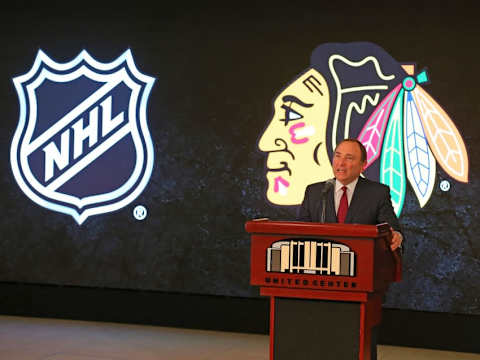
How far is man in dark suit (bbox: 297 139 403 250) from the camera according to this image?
4074 millimetres

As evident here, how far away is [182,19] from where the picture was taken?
7.10m

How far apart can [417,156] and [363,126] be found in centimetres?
51

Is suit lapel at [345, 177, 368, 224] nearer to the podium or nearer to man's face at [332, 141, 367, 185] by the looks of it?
man's face at [332, 141, 367, 185]

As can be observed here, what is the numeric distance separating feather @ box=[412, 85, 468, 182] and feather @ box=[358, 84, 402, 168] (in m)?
0.25

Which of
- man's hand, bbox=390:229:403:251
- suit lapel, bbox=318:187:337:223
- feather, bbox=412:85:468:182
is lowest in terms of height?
man's hand, bbox=390:229:403:251

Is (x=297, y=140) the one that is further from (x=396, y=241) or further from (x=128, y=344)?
(x=396, y=241)

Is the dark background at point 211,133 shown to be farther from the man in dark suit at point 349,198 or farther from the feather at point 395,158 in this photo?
the man in dark suit at point 349,198

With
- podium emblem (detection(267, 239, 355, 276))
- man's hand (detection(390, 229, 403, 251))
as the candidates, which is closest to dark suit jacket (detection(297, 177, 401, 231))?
man's hand (detection(390, 229, 403, 251))

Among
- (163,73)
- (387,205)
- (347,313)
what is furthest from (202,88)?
(347,313)

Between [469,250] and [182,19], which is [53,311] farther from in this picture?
[469,250]

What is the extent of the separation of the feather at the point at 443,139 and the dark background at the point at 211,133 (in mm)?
57

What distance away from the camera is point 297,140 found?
6754 millimetres

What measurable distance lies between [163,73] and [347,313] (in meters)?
3.97

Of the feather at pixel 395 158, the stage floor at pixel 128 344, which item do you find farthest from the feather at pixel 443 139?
the stage floor at pixel 128 344
